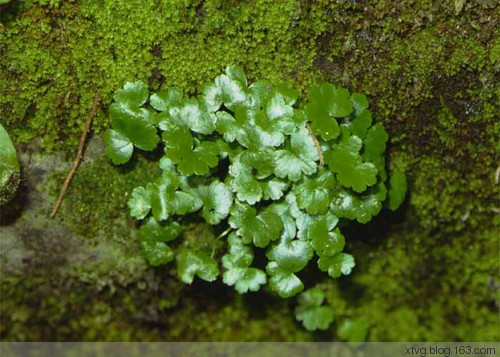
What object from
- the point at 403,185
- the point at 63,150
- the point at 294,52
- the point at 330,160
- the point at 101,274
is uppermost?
the point at 294,52

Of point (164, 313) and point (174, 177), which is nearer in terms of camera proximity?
point (174, 177)

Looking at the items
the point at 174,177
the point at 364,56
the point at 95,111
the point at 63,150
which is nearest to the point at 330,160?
the point at 364,56

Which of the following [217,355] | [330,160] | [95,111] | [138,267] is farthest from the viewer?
[217,355]

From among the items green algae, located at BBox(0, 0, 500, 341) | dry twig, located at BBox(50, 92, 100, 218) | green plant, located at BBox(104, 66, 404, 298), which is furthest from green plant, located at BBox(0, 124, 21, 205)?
green plant, located at BBox(104, 66, 404, 298)

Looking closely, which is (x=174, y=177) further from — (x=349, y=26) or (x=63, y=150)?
(x=349, y=26)

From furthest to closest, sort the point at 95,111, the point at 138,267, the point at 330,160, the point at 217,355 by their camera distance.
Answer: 1. the point at 217,355
2. the point at 138,267
3. the point at 95,111
4. the point at 330,160

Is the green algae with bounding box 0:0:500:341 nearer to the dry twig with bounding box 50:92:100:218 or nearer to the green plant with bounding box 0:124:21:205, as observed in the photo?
the dry twig with bounding box 50:92:100:218
